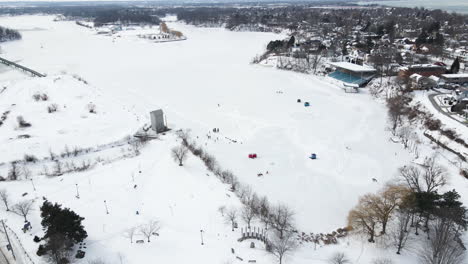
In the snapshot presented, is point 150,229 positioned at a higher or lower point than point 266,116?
higher

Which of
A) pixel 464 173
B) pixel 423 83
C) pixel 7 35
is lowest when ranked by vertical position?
pixel 464 173

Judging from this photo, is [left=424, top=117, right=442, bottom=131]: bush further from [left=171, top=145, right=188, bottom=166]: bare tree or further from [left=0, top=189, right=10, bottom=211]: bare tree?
[left=0, top=189, right=10, bottom=211]: bare tree

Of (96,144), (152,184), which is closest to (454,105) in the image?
(152,184)

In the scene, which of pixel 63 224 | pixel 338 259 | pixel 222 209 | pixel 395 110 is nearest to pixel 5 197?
pixel 63 224

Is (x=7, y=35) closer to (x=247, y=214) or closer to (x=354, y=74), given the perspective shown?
(x=354, y=74)

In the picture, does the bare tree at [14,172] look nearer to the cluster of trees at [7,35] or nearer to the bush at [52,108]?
the bush at [52,108]

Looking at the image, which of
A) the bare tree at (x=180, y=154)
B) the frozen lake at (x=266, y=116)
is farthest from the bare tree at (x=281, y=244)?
A: the bare tree at (x=180, y=154)

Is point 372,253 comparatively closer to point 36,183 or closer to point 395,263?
point 395,263
